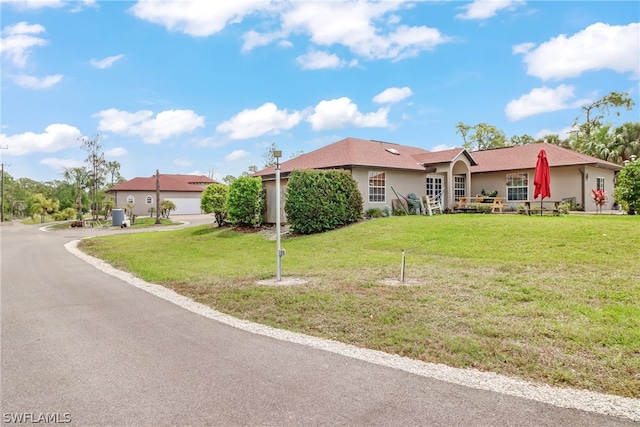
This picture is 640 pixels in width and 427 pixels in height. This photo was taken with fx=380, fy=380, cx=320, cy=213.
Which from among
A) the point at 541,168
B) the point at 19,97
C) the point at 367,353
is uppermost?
the point at 19,97

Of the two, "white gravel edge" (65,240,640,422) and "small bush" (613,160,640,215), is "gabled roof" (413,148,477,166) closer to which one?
"small bush" (613,160,640,215)

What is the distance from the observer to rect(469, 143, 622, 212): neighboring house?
20734mm

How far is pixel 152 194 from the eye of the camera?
4872 cm

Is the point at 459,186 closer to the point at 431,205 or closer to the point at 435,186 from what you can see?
the point at 435,186

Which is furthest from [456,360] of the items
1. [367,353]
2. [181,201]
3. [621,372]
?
[181,201]

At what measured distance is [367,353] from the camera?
4492 millimetres

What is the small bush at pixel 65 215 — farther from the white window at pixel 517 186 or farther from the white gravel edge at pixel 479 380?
the white gravel edge at pixel 479 380

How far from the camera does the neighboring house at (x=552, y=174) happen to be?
20734 mm

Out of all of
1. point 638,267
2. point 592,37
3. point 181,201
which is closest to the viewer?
point 638,267

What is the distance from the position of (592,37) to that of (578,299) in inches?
557

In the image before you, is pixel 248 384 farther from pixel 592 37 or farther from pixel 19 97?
pixel 592 37

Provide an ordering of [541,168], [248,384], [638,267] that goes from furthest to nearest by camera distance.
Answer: [541,168]
[638,267]
[248,384]

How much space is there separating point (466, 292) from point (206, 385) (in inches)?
194

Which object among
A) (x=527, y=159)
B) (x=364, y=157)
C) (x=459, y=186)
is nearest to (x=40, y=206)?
(x=364, y=157)
